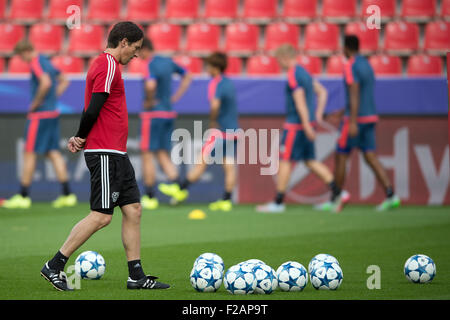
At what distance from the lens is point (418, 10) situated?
701 inches

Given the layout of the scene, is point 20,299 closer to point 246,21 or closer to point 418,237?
point 418,237

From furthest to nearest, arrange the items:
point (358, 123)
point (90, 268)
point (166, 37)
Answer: point (166, 37) → point (358, 123) → point (90, 268)

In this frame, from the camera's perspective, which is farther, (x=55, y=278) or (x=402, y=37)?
(x=402, y=37)

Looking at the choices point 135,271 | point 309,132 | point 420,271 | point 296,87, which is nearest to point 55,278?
point 135,271

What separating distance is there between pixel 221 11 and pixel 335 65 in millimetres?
2947

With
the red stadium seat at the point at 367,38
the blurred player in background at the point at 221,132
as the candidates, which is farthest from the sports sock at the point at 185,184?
the red stadium seat at the point at 367,38

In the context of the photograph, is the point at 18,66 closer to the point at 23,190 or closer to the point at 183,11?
the point at 183,11

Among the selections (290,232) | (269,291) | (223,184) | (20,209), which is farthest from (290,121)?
(269,291)

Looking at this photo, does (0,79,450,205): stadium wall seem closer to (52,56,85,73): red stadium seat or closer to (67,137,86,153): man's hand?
(52,56,85,73): red stadium seat

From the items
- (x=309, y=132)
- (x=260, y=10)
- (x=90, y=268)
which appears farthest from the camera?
(x=260, y=10)

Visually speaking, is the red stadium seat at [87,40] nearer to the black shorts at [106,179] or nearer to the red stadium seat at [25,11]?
the red stadium seat at [25,11]

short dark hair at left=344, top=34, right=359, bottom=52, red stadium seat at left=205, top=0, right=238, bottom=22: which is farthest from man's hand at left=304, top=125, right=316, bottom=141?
red stadium seat at left=205, top=0, right=238, bottom=22

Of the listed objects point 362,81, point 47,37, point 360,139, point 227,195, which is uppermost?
point 47,37

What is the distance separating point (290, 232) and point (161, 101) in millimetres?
4752
